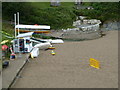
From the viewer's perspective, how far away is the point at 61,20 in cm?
2455

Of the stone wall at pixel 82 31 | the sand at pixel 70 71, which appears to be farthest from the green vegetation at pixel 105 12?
the sand at pixel 70 71

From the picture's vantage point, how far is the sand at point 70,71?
8.09 metres

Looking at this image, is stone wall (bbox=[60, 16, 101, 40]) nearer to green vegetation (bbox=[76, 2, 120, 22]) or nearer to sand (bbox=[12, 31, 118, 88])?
green vegetation (bbox=[76, 2, 120, 22])

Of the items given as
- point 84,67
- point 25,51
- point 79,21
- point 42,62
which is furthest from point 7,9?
point 84,67

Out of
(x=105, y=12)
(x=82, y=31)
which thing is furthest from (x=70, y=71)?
(x=105, y=12)

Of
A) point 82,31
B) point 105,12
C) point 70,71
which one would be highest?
point 105,12

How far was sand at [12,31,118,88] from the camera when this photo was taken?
8094 millimetres

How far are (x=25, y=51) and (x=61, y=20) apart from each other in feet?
43.2

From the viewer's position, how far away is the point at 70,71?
949 centimetres

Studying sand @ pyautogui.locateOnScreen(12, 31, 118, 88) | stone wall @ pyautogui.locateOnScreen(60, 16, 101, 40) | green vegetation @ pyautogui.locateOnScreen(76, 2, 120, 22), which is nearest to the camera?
sand @ pyautogui.locateOnScreen(12, 31, 118, 88)

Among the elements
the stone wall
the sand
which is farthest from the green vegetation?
the sand

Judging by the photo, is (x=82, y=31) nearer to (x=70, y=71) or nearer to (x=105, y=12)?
(x=105, y=12)

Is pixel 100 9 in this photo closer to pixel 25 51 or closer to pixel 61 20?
pixel 61 20

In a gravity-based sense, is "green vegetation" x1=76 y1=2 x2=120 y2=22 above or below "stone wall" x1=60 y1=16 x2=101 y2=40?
above
